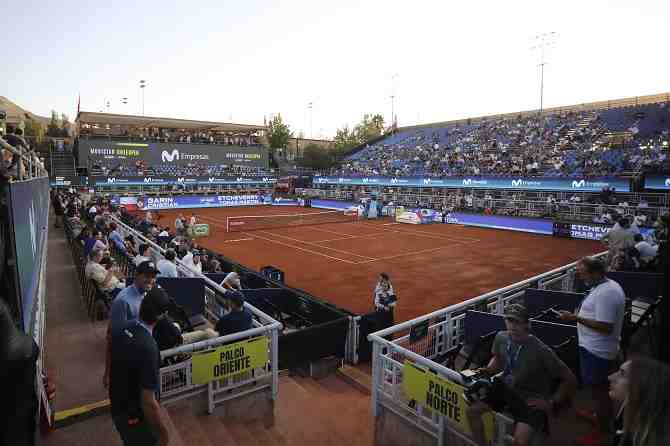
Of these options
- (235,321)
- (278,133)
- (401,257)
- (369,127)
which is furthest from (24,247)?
(369,127)

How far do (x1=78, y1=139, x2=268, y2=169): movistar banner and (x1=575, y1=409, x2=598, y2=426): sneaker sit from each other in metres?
57.5

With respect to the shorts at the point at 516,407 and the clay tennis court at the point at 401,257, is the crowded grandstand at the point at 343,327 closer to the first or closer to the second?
the shorts at the point at 516,407

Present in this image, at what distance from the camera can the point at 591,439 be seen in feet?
16.9

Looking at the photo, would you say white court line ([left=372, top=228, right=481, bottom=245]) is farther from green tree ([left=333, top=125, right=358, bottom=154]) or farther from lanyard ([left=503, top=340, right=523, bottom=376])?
green tree ([left=333, top=125, right=358, bottom=154])

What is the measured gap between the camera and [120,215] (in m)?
25.0

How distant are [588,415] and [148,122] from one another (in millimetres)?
64484

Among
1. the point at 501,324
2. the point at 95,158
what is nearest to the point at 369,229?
the point at 501,324

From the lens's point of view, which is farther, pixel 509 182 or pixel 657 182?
pixel 509 182

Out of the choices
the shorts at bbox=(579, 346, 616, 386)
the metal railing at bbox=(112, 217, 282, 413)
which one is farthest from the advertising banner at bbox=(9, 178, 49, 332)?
the shorts at bbox=(579, 346, 616, 386)

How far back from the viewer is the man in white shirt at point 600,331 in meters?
4.95

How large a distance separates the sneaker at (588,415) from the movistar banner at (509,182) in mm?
28533

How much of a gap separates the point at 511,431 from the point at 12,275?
14.8ft

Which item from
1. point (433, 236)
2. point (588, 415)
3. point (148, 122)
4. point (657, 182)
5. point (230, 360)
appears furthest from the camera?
point (148, 122)

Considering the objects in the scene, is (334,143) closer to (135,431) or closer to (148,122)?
(148,122)
